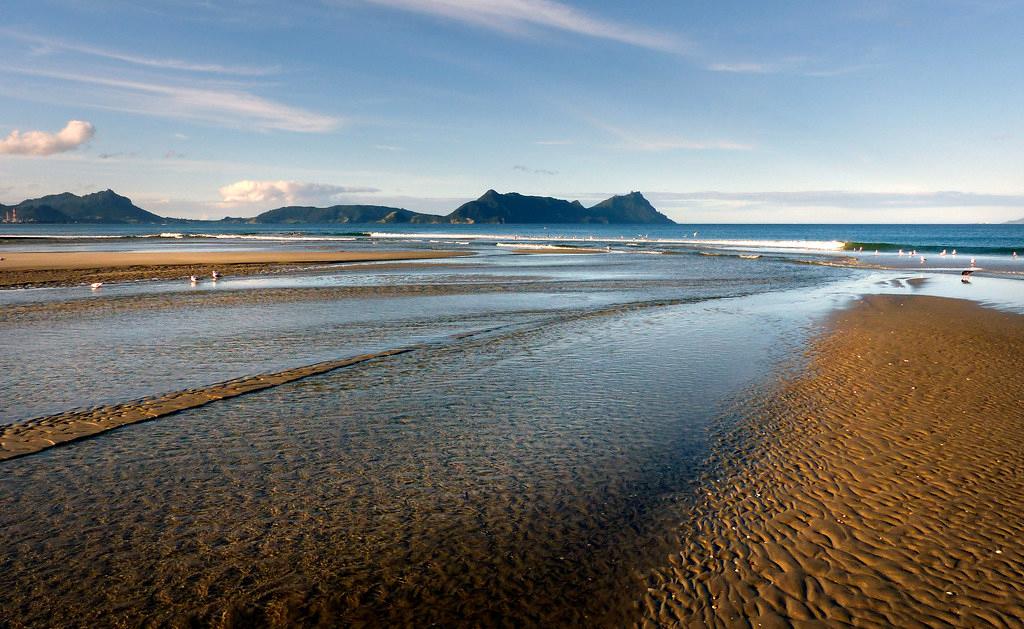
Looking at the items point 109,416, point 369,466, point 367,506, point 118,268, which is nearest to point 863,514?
point 367,506

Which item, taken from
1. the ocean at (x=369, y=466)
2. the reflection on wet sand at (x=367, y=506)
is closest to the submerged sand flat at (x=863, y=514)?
the ocean at (x=369, y=466)

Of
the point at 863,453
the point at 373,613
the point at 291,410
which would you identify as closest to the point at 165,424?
the point at 291,410

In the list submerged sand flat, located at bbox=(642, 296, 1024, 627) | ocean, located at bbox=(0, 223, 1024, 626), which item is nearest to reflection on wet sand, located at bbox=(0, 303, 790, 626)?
ocean, located at bbox=(0, 223, 1024, 626)

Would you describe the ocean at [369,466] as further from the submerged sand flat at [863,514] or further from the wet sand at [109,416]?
the submerged sand flat at [863,514]

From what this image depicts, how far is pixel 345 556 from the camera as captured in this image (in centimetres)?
619

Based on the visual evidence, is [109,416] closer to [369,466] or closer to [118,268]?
[369,466]

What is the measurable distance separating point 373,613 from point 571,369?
9.55 m

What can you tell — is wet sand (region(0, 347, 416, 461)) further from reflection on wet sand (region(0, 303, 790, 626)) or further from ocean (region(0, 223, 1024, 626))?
reflection on wet sand (region(0, 303, 790, 626))

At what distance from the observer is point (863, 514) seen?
7.21 m

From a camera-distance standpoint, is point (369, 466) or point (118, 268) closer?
point (369, 466)

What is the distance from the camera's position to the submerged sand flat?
5488 millimetres

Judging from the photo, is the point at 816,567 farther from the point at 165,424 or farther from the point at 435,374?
the point at 165,424

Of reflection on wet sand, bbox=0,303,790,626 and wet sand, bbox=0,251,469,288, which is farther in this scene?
wet sand, bbox=0,251,469,288

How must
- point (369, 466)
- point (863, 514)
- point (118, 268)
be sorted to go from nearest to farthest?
point (863, 514)
point (369, 466)
point (118, 268)
